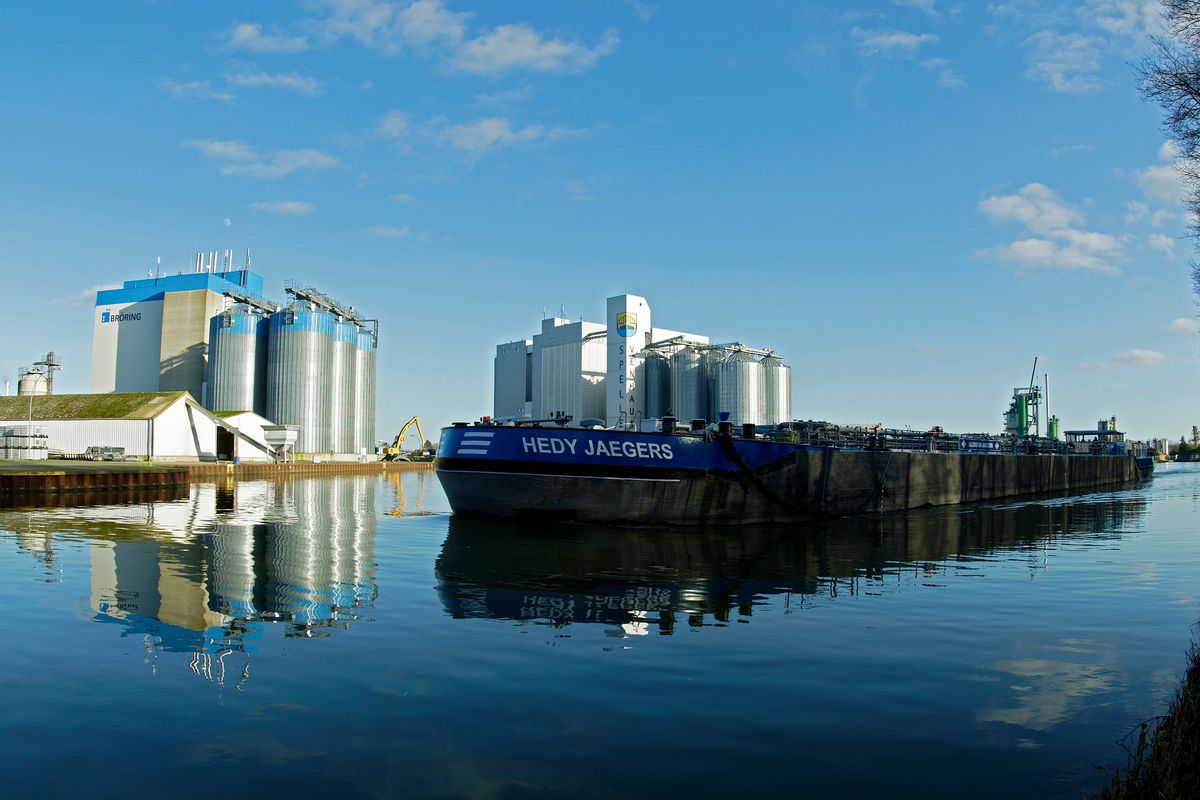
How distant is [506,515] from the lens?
22.7m

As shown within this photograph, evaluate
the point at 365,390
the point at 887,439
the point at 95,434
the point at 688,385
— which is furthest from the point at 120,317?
the point at 887,439

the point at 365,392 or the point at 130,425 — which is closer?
the point at 130,425

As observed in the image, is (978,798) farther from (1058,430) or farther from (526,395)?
(1058,430)

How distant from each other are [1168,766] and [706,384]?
5559 centimetres

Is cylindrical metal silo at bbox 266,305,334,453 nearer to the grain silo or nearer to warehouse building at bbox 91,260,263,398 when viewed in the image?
the grain silo

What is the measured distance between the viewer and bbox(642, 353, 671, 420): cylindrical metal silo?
59.1 metres

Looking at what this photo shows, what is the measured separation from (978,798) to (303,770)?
180 inches

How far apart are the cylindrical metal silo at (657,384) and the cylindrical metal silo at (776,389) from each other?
7.68m

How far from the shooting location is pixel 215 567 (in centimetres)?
1440

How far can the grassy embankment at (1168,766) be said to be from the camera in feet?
15.1

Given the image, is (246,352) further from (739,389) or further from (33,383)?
(739,389)

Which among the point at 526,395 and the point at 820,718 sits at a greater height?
the point at 526,395

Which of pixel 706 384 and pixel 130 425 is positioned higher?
pixel 706 384

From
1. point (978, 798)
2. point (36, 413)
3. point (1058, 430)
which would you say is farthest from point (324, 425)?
point (1058, 430)
